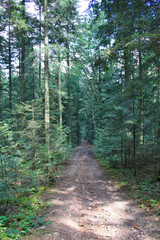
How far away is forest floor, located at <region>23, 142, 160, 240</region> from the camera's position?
11.7 feet

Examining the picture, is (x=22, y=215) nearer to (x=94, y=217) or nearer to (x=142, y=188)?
(x=94, y=217)

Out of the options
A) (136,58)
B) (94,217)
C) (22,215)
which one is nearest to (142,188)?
(94,217)

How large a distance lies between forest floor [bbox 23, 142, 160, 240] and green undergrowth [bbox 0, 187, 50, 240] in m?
0.29

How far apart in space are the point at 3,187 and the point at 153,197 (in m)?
5.22

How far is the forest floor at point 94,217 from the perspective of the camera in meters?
3.56

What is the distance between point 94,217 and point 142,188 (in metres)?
2.87

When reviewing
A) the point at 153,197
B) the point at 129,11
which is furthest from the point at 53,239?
the point at 129,11

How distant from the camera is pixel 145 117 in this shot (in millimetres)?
7305

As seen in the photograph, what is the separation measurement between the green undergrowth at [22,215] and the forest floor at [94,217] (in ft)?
0.95

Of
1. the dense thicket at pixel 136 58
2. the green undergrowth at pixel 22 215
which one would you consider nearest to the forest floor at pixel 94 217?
the green undergrowth at pixel 22 215

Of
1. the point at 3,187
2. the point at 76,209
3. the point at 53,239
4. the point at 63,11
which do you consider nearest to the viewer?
the point at 53,239

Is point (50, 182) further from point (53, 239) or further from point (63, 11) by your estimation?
point (63, 11)

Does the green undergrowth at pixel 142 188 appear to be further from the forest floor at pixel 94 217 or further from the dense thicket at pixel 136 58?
the dense thicket at pixel 136 58

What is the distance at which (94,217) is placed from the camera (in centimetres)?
455
